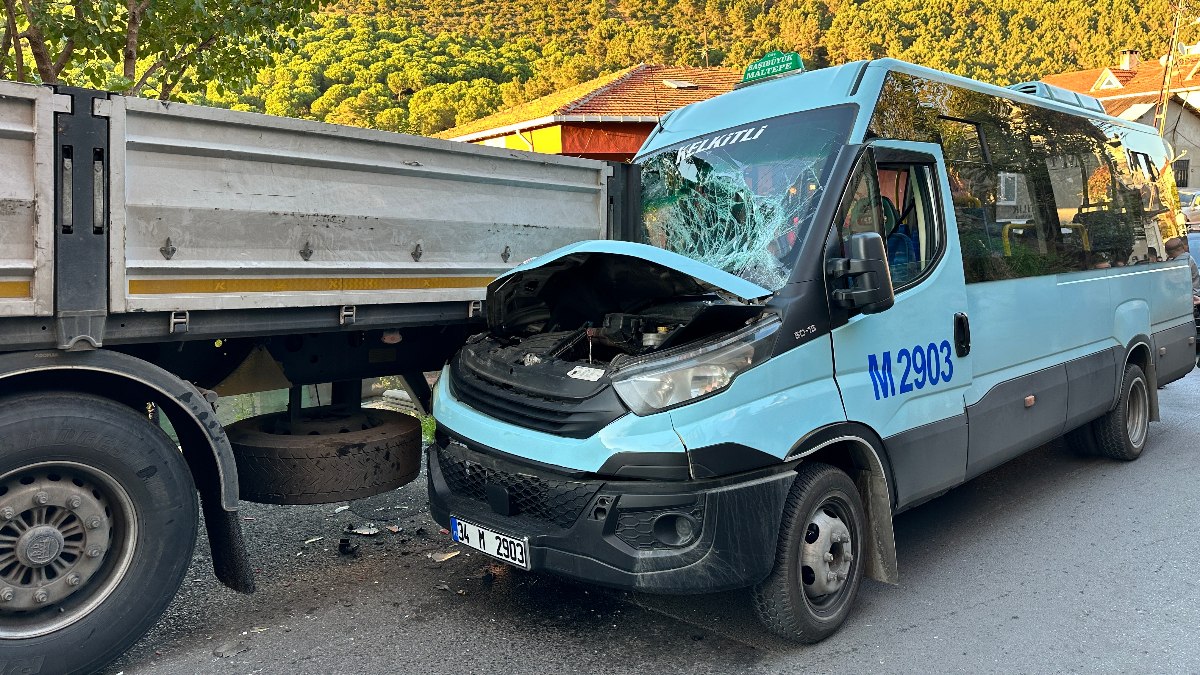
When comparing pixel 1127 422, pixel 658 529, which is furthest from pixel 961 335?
pixel 1127 422

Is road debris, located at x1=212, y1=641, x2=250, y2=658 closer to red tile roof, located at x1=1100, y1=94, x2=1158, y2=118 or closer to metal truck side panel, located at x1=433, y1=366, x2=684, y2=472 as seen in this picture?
metal truck side panel, located at x1=433, y1=366, x2=684, y2=472

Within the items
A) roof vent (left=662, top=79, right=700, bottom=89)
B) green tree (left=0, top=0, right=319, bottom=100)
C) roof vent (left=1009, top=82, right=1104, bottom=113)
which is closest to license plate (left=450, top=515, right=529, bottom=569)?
roof vent (left=1009, top=82, right=1104, bottom=113)

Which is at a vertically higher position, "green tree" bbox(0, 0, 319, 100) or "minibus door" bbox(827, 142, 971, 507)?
"green tree" bbox(0, 0, 319, 100)

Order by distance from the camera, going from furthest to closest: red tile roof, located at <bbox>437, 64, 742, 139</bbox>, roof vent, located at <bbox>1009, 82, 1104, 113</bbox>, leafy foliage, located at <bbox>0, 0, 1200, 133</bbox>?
leafy foliage, located at <bbox>0, 0, 1200, 133</bbox>, red tile roof, located at <bbox>437, 64, 742, 139</bbox>, roof vent, located at <bbox>1009, 82, 1104, 113</bbox>

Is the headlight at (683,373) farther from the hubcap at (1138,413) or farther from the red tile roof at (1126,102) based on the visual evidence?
the red tile roof at (1126,102)

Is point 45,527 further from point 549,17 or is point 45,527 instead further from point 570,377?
point 549,17

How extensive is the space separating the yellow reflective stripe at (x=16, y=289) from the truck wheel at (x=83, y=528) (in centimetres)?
38

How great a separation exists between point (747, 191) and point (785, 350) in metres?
1.16

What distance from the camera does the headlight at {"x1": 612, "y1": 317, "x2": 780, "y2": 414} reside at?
326 centimetres

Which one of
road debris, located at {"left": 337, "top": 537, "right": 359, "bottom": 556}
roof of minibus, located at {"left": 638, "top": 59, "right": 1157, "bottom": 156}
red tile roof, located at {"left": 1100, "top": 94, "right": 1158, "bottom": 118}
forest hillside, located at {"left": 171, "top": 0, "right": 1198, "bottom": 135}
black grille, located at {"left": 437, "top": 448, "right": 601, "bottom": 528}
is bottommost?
road debris, located at {"left": 337, "top": 537, "right": 359, "bottom": 556}

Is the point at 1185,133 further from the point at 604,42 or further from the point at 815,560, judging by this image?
the point at 815,560

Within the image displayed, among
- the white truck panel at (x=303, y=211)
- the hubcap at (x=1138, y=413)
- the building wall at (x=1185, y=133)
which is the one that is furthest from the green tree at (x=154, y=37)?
the building wall at (x=1185, y=133)

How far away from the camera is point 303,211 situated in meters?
3.63

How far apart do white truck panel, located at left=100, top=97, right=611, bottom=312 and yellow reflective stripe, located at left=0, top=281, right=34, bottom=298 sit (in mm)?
250
